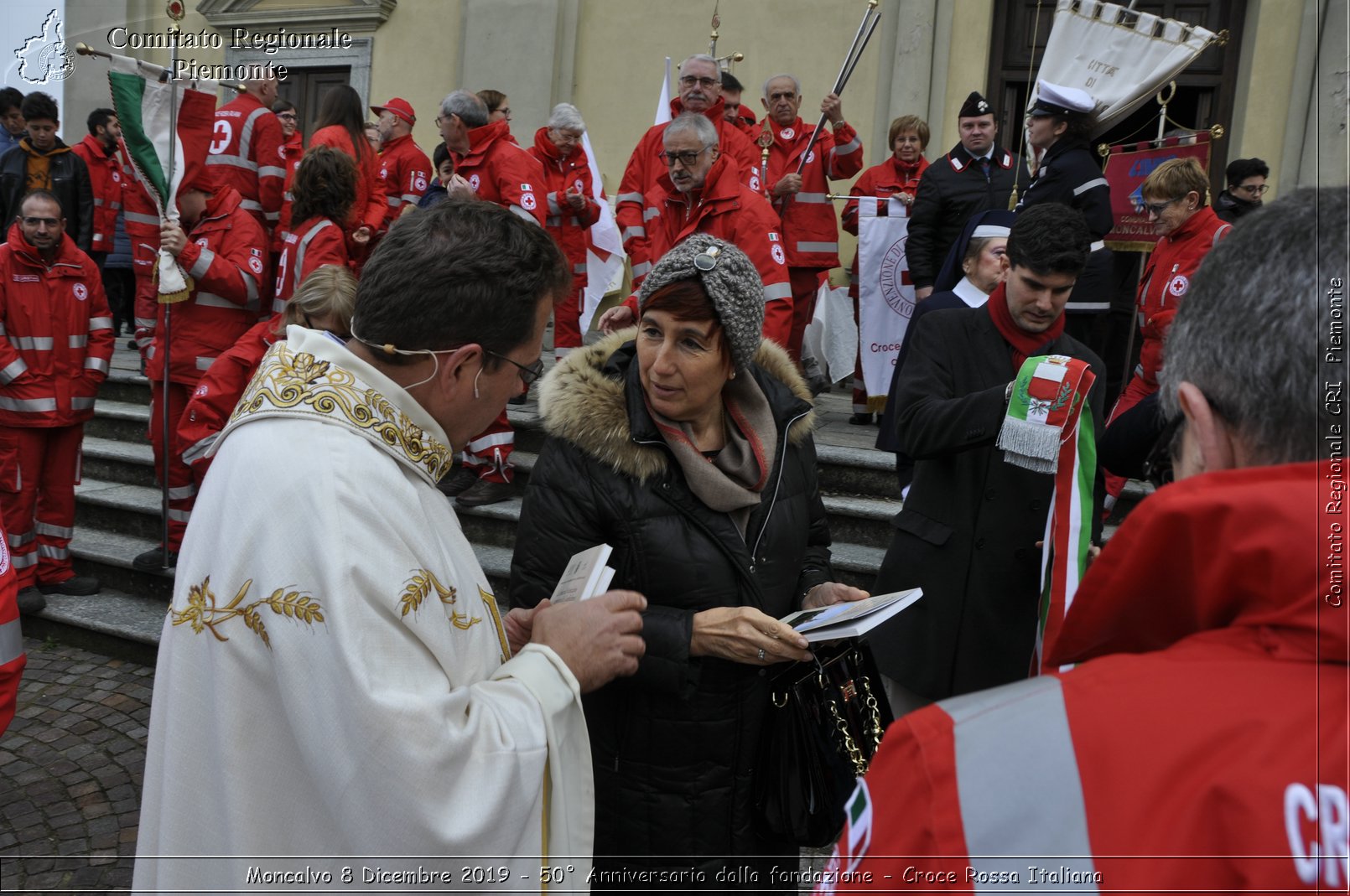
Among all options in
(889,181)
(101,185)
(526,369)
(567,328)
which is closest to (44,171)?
(101,185)

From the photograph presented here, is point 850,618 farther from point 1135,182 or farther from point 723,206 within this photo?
point 1135,182

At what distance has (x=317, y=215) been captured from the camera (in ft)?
19.4

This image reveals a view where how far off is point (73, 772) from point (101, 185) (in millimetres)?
7522

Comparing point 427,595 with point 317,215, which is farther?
point 317,215

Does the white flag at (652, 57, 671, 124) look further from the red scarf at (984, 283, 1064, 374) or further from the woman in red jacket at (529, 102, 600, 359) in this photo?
the red scarf at (984, 283, 1064, 374)

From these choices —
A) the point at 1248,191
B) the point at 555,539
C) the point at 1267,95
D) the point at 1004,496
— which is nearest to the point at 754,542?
the point at 555,539

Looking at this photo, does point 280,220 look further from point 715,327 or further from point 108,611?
point 715,327

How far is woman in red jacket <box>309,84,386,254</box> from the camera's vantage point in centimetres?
Result: 660

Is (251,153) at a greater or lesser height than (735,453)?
greater

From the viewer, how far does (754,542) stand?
250cm

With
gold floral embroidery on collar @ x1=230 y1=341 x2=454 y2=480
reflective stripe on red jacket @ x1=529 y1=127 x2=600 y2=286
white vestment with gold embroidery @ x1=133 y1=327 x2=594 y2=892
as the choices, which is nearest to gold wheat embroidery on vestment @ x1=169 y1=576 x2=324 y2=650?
white vestment with gold embroidery @ x1=133 y1=327 x2=594 y2=892

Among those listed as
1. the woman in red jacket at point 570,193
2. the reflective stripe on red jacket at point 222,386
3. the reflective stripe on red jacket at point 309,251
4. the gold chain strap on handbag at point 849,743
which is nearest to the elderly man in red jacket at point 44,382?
the reflective stripe on red jacket at point 222,386

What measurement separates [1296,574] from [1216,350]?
11.1 inches

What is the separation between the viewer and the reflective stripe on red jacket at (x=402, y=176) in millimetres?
8477
